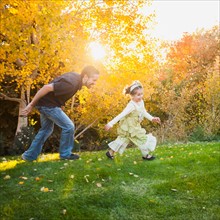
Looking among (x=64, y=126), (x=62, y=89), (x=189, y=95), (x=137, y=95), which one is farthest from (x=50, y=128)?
(x=189, y=95)

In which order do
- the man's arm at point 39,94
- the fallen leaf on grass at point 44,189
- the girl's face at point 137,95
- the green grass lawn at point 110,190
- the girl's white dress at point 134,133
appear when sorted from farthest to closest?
the girl's white dress at point 134,133 → the girl's face at point 137,95 → the man's arm at point 39,94 → the fallen leaf on grass at point 44,189 → the green grass lawn at point 110,190

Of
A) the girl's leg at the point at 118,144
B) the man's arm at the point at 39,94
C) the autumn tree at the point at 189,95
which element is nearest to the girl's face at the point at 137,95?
the girl's leg at the point at 118,144

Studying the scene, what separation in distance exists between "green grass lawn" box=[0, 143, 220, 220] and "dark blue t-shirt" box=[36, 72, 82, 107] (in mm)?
1193

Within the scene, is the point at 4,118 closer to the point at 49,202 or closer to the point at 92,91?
the point at 92,91

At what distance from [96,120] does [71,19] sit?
6.74 metres

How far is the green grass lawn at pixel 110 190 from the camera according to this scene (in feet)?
14.0

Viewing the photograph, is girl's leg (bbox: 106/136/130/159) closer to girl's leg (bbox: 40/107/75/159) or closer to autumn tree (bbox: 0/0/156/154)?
girl's leg (bbox: 40/107/75/159)

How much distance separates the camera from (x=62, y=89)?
6.00m

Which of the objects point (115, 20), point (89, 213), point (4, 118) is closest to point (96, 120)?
point (4, 118)

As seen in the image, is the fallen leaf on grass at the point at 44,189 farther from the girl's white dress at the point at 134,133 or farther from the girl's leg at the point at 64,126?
the girl's white dress at the point at 134,133

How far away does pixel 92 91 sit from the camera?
16.5 meters

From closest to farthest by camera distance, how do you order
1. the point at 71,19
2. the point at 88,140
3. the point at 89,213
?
the point at 89,213
the point at 71,19
the point at 88,140

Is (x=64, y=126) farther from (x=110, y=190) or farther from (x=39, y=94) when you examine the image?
(x=110, y=190)

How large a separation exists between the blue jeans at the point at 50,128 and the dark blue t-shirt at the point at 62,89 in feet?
0.37
